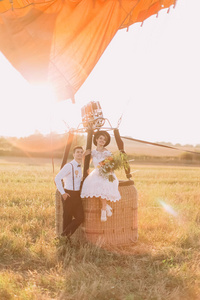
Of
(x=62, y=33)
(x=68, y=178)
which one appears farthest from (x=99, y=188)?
(x=62, y=33)

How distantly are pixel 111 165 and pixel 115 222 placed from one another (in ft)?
3.37

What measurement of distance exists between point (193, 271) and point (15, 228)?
3.49 metres

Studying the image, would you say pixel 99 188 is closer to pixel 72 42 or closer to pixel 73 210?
pixel 73 210

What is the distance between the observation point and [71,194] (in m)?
5.48

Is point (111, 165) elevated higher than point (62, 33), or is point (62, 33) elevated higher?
point (62, 33)

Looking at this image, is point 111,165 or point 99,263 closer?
point 99,263

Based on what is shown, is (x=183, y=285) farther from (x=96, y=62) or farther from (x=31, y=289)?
(x=96, y=62)

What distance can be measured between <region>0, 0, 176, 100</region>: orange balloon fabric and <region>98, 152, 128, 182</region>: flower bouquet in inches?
88.2

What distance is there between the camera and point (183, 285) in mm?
4074

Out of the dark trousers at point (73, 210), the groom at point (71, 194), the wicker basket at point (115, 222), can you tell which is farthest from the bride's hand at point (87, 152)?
the wicker basket at point (115, 222)

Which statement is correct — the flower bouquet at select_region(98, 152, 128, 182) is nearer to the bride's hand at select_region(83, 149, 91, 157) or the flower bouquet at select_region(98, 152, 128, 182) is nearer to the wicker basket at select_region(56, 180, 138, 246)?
the bride's hand at select_region(83, 149, 91, 157)

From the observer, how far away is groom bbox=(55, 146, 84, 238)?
546 cm

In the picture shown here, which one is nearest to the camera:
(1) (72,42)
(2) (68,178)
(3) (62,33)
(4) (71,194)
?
(4) (71,194)

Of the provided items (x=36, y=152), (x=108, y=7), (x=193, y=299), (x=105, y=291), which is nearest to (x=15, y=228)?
(x=105, y=291)
